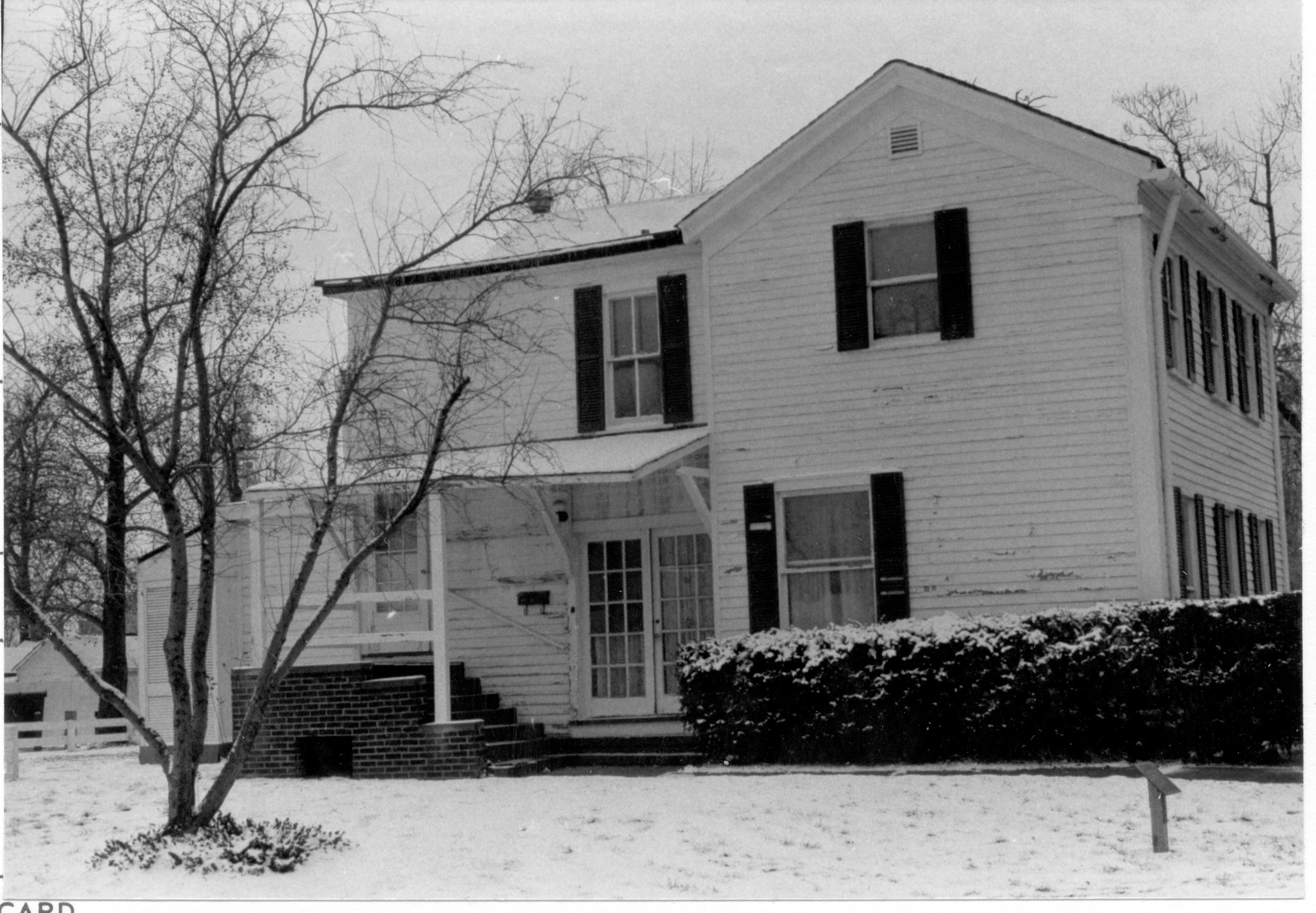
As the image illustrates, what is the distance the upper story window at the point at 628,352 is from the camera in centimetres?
1639

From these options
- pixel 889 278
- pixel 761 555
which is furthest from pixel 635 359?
pixel 889 278

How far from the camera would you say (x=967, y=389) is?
1473 cm

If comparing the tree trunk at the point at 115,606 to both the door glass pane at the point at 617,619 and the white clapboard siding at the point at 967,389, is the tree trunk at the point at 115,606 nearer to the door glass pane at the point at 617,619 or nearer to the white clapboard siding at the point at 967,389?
the door glass pane at the point at 617,619

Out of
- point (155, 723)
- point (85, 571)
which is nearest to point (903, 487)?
point (155, 723)

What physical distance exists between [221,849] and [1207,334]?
11.7 metres

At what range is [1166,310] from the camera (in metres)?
15.5

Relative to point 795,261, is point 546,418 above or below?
below

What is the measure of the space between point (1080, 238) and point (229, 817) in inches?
350

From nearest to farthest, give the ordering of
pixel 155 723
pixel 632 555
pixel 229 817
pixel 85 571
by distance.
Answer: pixel 229 817
pixel 632 555
pixel 155 723
pixel 85 571

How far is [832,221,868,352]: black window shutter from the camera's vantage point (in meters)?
15.1

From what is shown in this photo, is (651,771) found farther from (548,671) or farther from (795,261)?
(795,261)

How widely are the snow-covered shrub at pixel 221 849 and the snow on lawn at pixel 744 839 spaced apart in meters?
0.10

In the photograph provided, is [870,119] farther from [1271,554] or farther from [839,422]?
[1271,554]

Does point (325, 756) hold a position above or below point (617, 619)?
below
